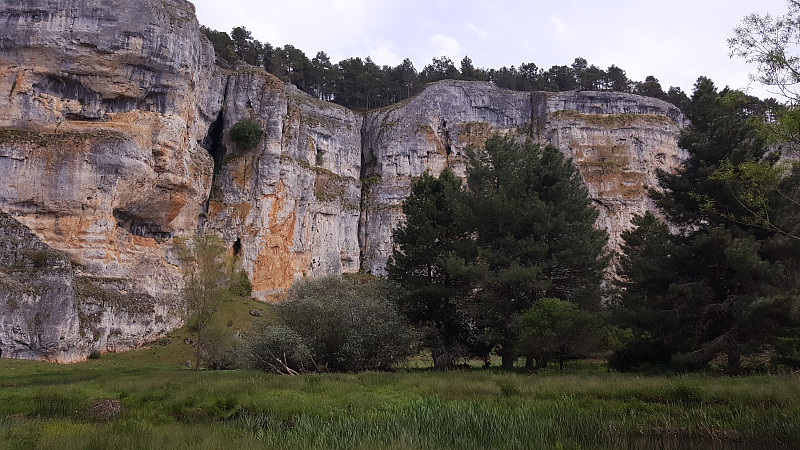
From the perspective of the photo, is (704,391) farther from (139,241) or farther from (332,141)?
(332,141)

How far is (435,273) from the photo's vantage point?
28578 mm

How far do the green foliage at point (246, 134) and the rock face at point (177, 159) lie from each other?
0.88 meters

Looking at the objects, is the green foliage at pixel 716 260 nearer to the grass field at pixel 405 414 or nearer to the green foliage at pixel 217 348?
the grass field at pixel 405 414

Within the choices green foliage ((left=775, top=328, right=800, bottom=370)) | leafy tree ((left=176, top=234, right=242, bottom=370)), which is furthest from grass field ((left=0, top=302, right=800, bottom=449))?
leafy tree ((left=176, top=234, right=242, bottom=370))

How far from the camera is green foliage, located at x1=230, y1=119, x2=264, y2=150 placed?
53.2 metres

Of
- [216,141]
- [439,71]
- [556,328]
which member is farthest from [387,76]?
[556,328]

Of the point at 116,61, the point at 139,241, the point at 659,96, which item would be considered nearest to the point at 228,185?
the point at 139,241

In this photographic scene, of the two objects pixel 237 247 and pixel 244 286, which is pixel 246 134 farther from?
pixel 244 286

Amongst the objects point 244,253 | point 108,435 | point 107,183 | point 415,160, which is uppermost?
point 415,160

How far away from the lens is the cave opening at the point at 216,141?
55438mm

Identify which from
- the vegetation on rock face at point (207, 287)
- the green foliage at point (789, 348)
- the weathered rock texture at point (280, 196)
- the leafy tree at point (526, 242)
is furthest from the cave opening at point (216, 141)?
the green foliage at point (789, 348)

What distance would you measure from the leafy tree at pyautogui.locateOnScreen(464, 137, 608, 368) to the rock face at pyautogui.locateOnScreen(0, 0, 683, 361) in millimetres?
27406

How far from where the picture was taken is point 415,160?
66.4 meters

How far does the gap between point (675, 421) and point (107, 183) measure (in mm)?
41726
